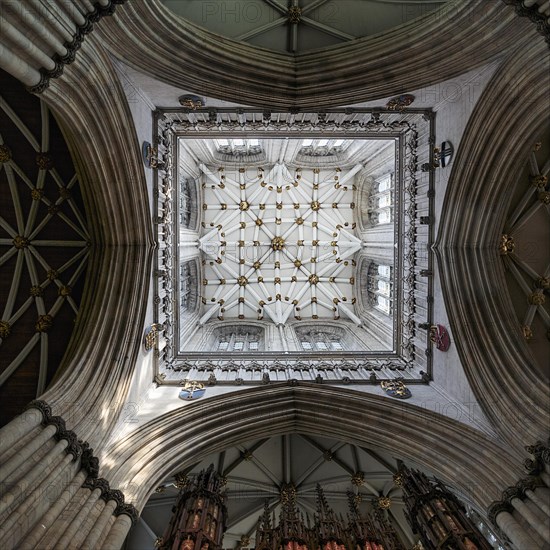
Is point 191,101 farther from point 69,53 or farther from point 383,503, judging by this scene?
point 383,503

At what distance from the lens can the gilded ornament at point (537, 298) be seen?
948 centimetres

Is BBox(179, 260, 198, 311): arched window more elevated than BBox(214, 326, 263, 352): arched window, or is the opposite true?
BBox(179, 260, 198, 311): arched window

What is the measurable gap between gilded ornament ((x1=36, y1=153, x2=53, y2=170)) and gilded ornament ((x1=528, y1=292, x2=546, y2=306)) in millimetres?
12142

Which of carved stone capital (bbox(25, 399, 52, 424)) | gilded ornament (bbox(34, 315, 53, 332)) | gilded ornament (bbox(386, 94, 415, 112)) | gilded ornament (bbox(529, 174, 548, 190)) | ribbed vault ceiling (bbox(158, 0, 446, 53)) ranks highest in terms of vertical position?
ribbed vault ceiling (bbox(158, 0, 446, 53))

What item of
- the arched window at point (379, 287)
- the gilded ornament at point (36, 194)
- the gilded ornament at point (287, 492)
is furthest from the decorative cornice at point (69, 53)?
the arched window at point (379, 287)

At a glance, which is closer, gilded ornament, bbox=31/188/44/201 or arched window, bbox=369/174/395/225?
gilded ornament, bbox=31/188/44/201

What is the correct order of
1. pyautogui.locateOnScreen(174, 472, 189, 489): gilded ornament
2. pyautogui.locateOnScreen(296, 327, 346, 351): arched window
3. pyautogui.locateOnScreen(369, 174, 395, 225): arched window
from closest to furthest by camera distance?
pyautogui.locateOnScreen(174, 472, 189, 489): gilded ornament, pyautogui.locateOnScreen(369, 174, 395, 225): arched window, pyautogui.locateOnScreen(296, 327, 346, 351): arched window

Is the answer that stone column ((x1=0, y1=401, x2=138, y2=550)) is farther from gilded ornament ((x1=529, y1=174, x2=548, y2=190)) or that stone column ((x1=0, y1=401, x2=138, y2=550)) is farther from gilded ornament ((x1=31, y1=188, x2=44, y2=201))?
gilded ornament ((x1=529, y1=174, x2=548, y2=190))

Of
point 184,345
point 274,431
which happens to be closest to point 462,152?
point 274,431

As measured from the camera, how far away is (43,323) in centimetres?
1013

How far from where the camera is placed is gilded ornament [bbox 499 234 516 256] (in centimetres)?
948

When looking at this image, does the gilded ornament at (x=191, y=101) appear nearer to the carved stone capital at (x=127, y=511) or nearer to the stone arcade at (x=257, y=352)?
the stone arcade at (x=257, y=352)

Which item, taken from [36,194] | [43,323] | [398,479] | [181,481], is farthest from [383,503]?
[36,194]

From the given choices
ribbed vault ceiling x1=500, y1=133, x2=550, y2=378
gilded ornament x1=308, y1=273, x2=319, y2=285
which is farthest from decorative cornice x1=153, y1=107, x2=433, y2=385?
gilded ornament x1=308, y1=273, x2=319, y2=285
